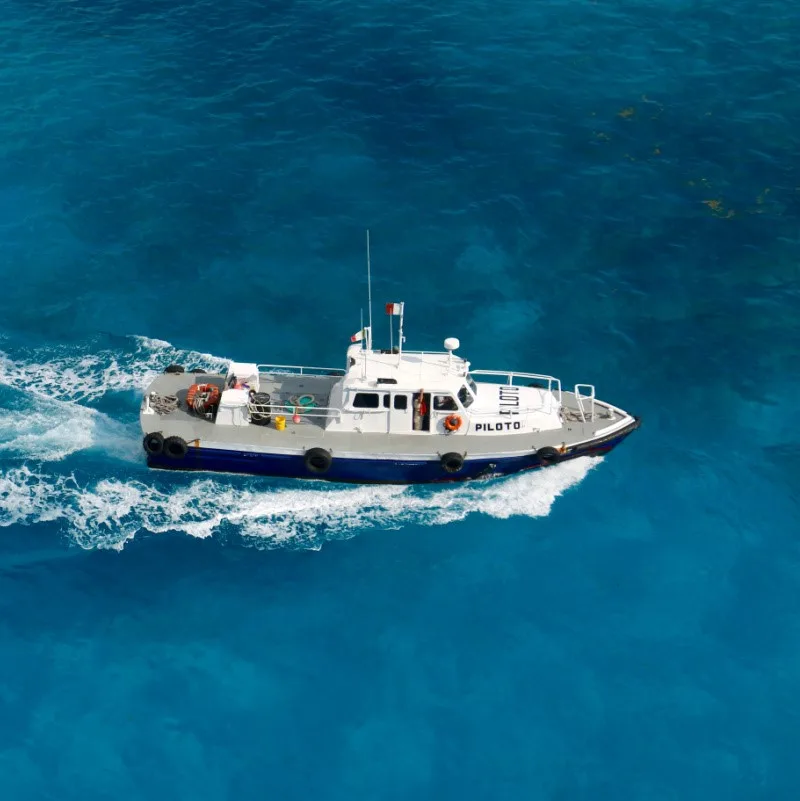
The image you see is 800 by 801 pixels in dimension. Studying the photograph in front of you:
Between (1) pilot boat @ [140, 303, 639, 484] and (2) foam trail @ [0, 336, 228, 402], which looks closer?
(1) pilot boat @ [140, 303, 639, 484]

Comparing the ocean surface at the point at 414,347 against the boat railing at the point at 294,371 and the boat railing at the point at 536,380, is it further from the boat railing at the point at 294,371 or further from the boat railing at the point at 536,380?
the boat railing at the point at 536,380

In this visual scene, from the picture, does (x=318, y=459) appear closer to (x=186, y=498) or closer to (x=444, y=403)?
(x=444, y=403)

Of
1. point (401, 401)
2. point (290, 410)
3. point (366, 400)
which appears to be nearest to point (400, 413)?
point (401, 401)

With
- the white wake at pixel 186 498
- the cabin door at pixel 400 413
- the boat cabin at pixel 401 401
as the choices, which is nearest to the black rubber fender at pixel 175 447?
the white wake at pixel 186 498

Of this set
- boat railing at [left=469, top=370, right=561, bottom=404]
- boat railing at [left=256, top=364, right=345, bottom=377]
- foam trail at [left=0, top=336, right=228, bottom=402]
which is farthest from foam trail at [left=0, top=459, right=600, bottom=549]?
boat railing at [left=256, top=364, right=345, bottom=377]

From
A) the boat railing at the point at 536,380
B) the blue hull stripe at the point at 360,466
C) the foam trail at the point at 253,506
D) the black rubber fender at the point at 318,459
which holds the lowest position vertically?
the foam trail at the point at 253,506

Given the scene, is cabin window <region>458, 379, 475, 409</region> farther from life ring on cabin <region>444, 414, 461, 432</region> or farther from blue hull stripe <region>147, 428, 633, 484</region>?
blue hull stripe <region>147, 428, 633, 484</region>

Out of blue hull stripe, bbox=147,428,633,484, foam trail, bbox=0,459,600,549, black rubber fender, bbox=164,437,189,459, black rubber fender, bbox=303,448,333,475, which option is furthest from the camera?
blue hull stripe, bbox=147,428,633,484
